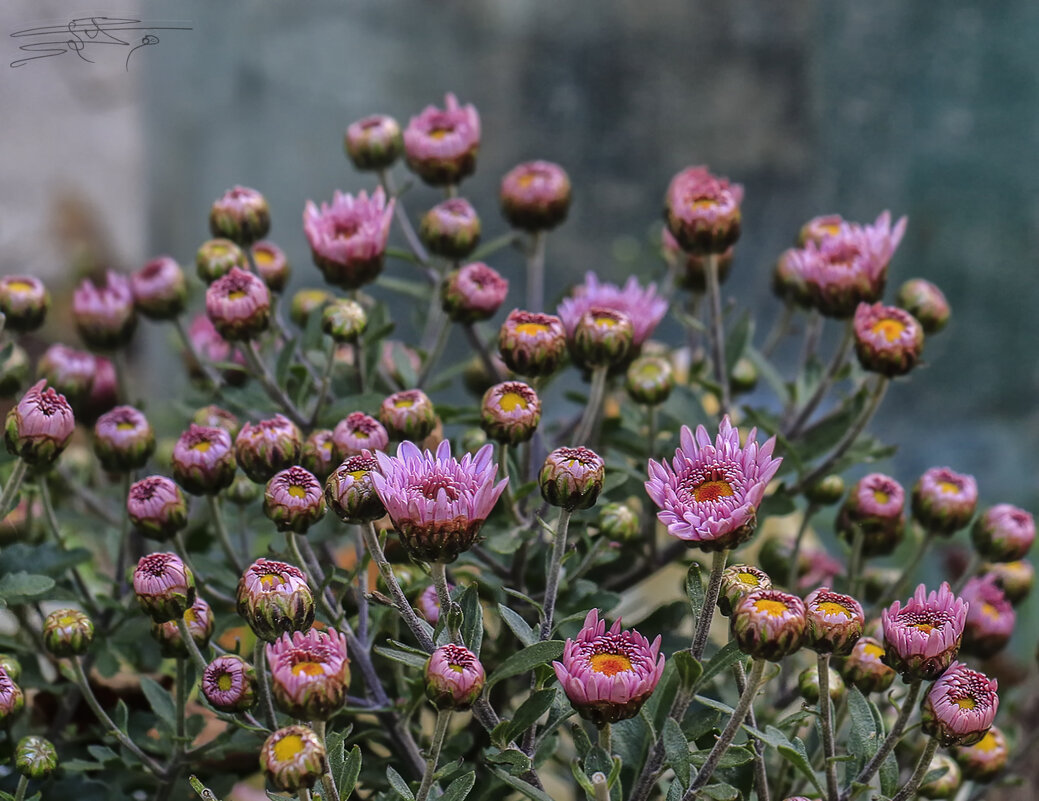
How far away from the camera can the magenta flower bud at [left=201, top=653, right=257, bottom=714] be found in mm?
506

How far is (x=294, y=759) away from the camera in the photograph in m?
0.42

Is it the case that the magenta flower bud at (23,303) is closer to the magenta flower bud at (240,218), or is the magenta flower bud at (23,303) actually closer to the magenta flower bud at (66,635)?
the magenta flower bud at (240,218)

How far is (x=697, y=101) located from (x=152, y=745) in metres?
1.29

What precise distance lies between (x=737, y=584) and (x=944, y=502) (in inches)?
10.8

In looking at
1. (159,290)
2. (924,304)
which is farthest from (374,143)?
(924,304)

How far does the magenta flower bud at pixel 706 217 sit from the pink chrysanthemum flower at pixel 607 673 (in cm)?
30

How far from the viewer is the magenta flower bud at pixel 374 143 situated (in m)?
0.82

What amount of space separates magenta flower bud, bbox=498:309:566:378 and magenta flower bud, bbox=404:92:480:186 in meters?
0.22

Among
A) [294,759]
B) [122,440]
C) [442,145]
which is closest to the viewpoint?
[294,759]

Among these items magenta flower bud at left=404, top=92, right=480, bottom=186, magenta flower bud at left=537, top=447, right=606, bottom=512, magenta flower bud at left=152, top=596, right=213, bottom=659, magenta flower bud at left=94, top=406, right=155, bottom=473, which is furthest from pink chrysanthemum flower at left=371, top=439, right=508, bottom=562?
magenta flower bud at left=404, top=92, right=480, bottom=186

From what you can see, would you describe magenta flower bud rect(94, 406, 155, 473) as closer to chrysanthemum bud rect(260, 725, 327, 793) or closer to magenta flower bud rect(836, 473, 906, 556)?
chrysanthemum bud rect(260, 725, 327, 793)

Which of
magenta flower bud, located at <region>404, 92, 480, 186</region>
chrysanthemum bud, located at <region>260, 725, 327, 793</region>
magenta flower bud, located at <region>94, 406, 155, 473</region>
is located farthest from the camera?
magenta flower bud, located at <region>404, 92, 480, 186</region>

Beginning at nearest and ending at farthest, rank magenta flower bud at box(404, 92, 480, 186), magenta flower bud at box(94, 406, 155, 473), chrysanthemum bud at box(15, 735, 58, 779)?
chrysanthemum bud at box(15, 735, 58, 779) → magenta flower bud at box(94, 406, 155, 473) → magenta flower bud at box(404, 92, 480, 186)

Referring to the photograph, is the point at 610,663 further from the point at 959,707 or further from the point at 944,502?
the point at 944,502
